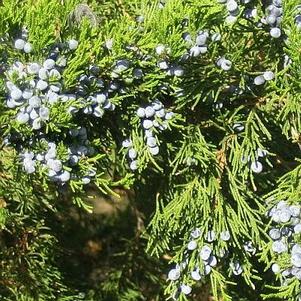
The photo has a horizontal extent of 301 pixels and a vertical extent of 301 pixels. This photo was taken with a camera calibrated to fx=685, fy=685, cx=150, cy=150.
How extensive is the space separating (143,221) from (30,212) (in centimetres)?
36

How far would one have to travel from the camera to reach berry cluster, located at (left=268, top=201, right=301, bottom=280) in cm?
94

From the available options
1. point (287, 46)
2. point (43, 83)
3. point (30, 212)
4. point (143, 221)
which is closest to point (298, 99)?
point (287, 46)

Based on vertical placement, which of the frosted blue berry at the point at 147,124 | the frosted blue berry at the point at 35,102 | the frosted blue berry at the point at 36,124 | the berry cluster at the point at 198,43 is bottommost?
the frosted blue berry at the point at 147,124

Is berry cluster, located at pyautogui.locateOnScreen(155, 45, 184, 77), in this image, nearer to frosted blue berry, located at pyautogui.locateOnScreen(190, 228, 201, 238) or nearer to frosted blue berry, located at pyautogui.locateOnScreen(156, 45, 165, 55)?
frosted blue berry, located at pyautogui.locateOnScreen(156, 45, 165, 55)

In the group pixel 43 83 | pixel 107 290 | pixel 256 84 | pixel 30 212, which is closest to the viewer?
pixel 43 83

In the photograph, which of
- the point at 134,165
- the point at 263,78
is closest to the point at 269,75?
the point at 263,78

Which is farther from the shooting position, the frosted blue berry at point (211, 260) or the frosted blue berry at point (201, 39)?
the frosted blue berry at point (211, 260)

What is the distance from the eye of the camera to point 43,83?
2.97 ft

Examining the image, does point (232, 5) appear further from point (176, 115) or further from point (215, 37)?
point (176, 115)

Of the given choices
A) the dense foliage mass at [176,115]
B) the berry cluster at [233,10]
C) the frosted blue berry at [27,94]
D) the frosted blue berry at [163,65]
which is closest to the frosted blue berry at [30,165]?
the dense foliage mass at [176,115]

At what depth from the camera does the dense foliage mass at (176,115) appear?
930mm

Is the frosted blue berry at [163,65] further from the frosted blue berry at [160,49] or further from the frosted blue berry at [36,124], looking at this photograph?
the frosted blue berry at [36,124]

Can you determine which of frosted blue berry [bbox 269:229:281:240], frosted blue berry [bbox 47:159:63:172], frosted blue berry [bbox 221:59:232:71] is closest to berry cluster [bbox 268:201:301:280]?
frosted blue berry [bbox 269:229:281:240]

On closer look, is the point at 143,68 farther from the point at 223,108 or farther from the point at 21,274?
the point at 21,274
